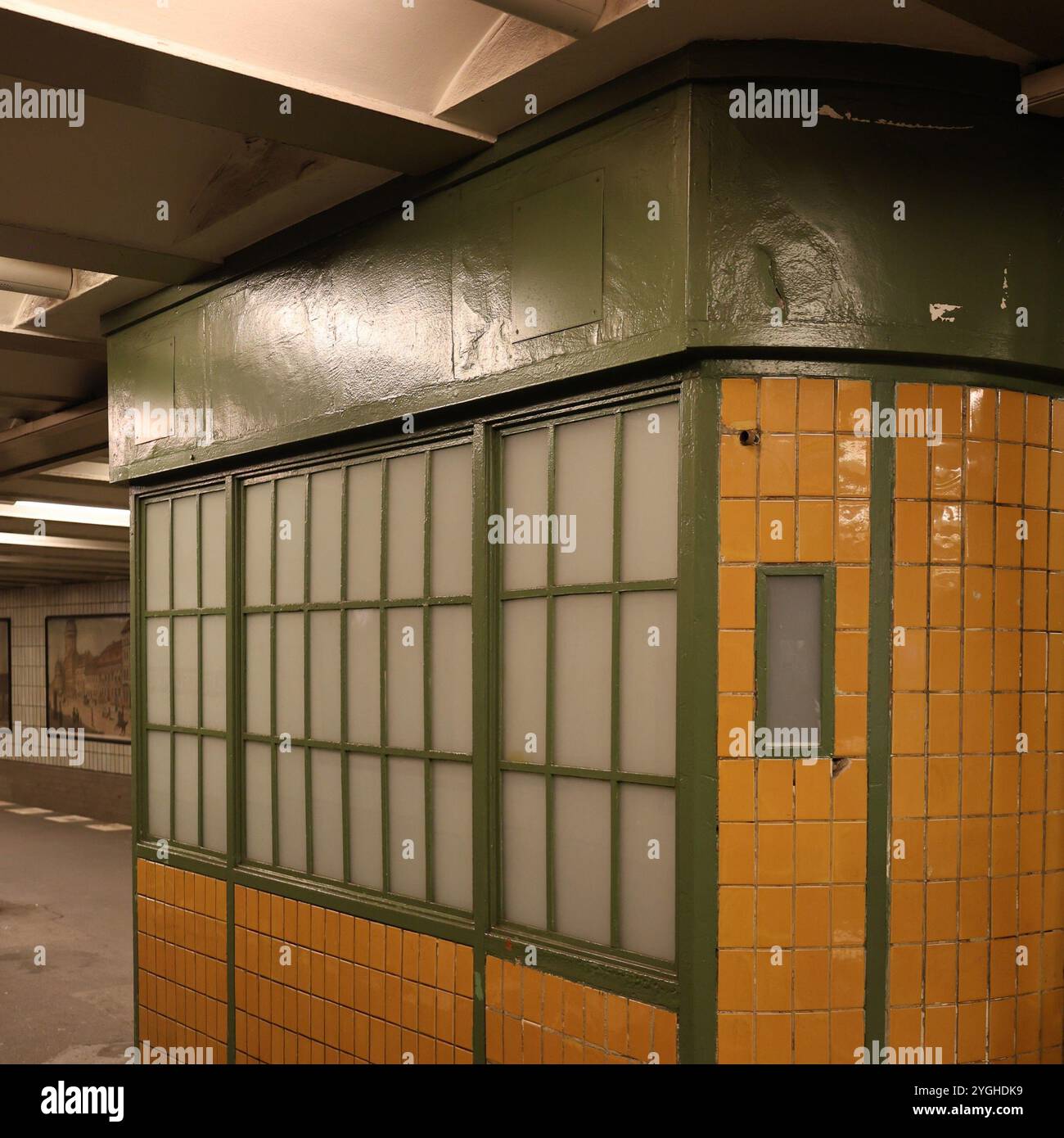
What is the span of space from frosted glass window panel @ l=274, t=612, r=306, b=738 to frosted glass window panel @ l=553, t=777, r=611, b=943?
1.59 metres

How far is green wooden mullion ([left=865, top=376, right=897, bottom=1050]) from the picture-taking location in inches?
126

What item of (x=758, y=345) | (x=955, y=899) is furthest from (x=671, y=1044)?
(x=758, y=345)

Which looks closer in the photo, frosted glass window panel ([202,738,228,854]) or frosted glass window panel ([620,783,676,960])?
frosted glass window panel ([620,783,676,960])

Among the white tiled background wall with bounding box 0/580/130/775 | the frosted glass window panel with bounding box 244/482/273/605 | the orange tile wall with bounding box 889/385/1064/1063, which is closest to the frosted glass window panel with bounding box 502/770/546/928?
the orange tile wall with bounding box 889/385/1064/1063

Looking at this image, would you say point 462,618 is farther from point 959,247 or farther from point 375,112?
point 959,247

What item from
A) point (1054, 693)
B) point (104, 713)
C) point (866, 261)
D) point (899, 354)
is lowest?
point (104, 713)

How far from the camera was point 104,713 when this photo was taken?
58.1ft

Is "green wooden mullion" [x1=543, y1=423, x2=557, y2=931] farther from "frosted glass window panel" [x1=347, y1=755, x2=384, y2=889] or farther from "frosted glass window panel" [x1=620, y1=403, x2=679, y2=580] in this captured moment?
"frosted glass window panel" [x1=347, y1=755, x2=384, y2=889]

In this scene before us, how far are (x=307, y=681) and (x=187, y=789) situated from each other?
127cm

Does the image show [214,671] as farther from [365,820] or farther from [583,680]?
[583,680]

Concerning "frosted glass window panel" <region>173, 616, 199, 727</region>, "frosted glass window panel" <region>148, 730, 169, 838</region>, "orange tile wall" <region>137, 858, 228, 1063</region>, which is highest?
"frosted glass window panel" <region>173, 616, 199, 727</region>

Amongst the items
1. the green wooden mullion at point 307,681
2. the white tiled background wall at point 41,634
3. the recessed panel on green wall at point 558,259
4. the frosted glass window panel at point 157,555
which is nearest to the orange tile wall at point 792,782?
the recessed panel on green wall at point 558,259

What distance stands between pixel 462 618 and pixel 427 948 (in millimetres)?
1249

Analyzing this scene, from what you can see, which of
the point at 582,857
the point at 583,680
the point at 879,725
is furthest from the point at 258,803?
the point at 879,725
